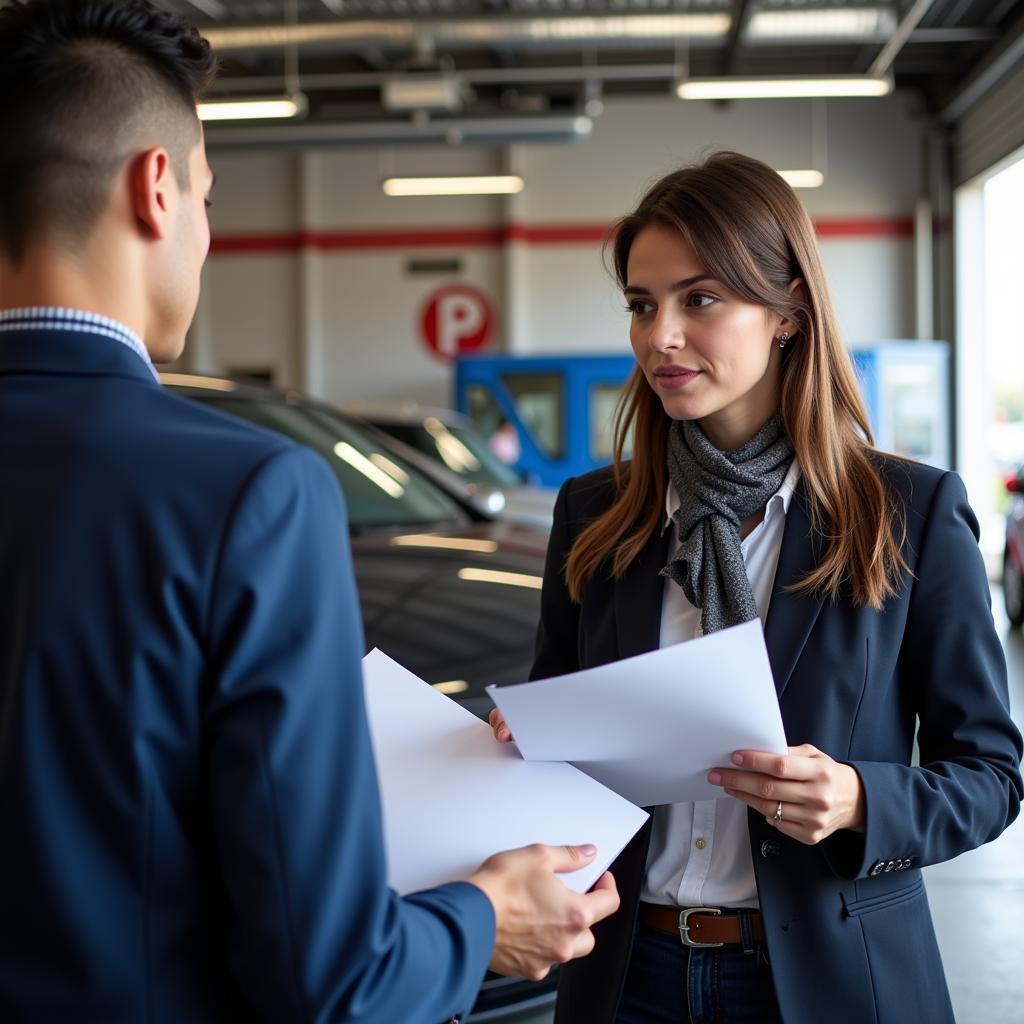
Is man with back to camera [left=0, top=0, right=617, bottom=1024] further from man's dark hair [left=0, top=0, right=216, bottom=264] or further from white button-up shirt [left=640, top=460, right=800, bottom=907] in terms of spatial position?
white button-up shirt [left=640, top=460, right=800, bottom=907]

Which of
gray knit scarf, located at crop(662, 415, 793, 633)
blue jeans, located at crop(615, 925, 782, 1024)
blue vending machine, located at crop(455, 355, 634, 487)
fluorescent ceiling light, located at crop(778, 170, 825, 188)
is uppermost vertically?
fluorescent ceiling light, located at crop(778, 170, 825, 188)

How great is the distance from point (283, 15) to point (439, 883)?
11436 mm

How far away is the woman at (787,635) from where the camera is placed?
1.38m

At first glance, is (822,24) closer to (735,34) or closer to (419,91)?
(735,34)

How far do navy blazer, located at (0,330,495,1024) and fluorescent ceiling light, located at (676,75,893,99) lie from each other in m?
9.17

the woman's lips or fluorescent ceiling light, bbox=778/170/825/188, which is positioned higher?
fluorescent ceiling light, bbox=778/170/825/188

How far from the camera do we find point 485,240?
49.6ft

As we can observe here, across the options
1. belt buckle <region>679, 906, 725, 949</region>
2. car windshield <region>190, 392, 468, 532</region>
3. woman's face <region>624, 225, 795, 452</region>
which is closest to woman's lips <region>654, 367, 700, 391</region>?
woman's face <region>624, 225, 795, 452</region>

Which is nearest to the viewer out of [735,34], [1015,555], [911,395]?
[1015,555]

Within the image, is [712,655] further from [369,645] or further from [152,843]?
[369,645]

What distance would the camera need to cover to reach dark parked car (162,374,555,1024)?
251 centimetres

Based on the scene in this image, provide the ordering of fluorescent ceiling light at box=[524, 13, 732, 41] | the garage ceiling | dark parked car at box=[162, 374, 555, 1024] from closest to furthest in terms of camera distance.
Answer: dark parked car at box=[162, 374, 555, 1024], the garage ceiling, fluorescent ceiling light at box=[524, 13, 732, 41]

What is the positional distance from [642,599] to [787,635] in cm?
22

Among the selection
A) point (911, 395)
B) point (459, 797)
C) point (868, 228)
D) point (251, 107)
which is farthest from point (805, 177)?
point (459, 797)
